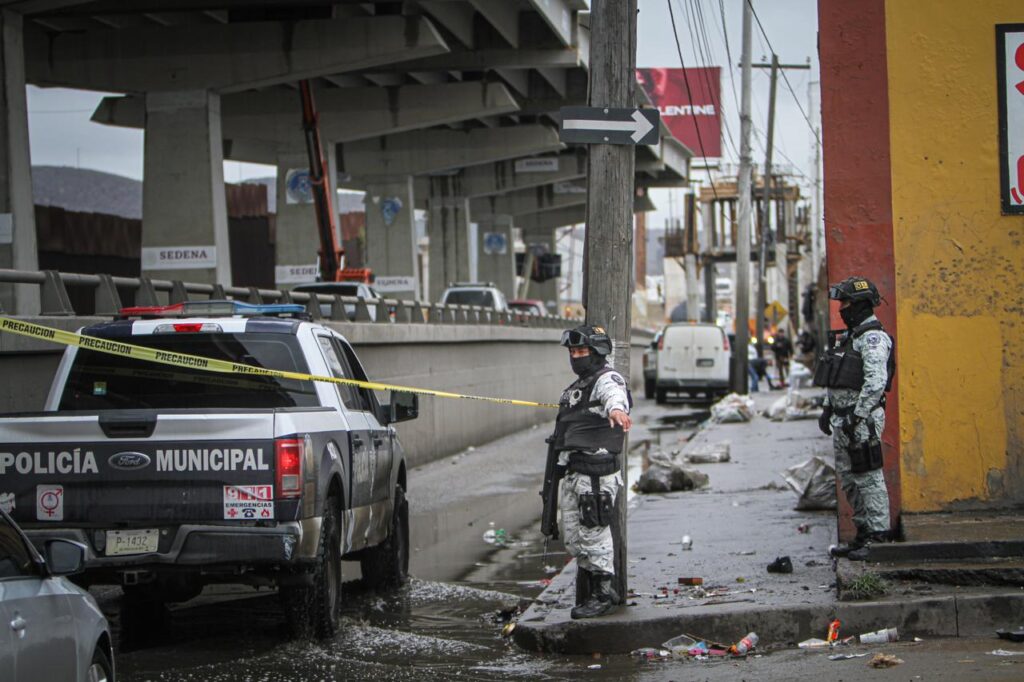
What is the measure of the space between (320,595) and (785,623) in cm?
278

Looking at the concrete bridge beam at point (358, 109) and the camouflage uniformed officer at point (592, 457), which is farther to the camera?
the concrete bridge beam at point (358, 109)

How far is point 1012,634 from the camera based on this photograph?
7848 millimetres

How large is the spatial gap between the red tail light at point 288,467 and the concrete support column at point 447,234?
170ft

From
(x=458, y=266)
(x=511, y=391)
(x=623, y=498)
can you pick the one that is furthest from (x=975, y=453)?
(x=458, y=266)

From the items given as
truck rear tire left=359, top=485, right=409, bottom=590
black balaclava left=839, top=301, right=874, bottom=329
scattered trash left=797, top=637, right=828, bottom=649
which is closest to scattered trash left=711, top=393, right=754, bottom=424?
truck rear tire left=359, top=485, right=409, bottom=590

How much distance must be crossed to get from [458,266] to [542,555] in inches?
1862

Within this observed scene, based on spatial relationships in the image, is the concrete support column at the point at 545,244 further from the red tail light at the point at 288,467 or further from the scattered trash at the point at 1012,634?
the scattered trash at the point at 1012,634

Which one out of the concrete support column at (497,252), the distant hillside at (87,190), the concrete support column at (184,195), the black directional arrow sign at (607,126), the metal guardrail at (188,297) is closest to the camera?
the black directional arrow sign at (607,126)

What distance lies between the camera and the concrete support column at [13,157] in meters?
24.2

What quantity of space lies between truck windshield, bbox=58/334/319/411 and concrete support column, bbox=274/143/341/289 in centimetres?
3139

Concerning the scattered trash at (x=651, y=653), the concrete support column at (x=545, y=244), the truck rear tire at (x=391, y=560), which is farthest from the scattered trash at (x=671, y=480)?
the concrete support column at (x=545, y=244)

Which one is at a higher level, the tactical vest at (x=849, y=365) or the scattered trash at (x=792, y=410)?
the tactical vest at (x=849, y=365)

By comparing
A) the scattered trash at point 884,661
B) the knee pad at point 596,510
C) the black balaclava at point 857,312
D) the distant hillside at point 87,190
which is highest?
the distant hillside at point 87,190

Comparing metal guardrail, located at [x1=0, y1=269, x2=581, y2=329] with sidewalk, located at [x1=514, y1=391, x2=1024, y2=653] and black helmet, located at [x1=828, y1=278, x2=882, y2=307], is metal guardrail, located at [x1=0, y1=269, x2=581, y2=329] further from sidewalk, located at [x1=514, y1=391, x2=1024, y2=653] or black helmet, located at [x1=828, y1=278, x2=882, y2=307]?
black helmet, located at [x1=828, y1=278, x2=882, y2=307]
